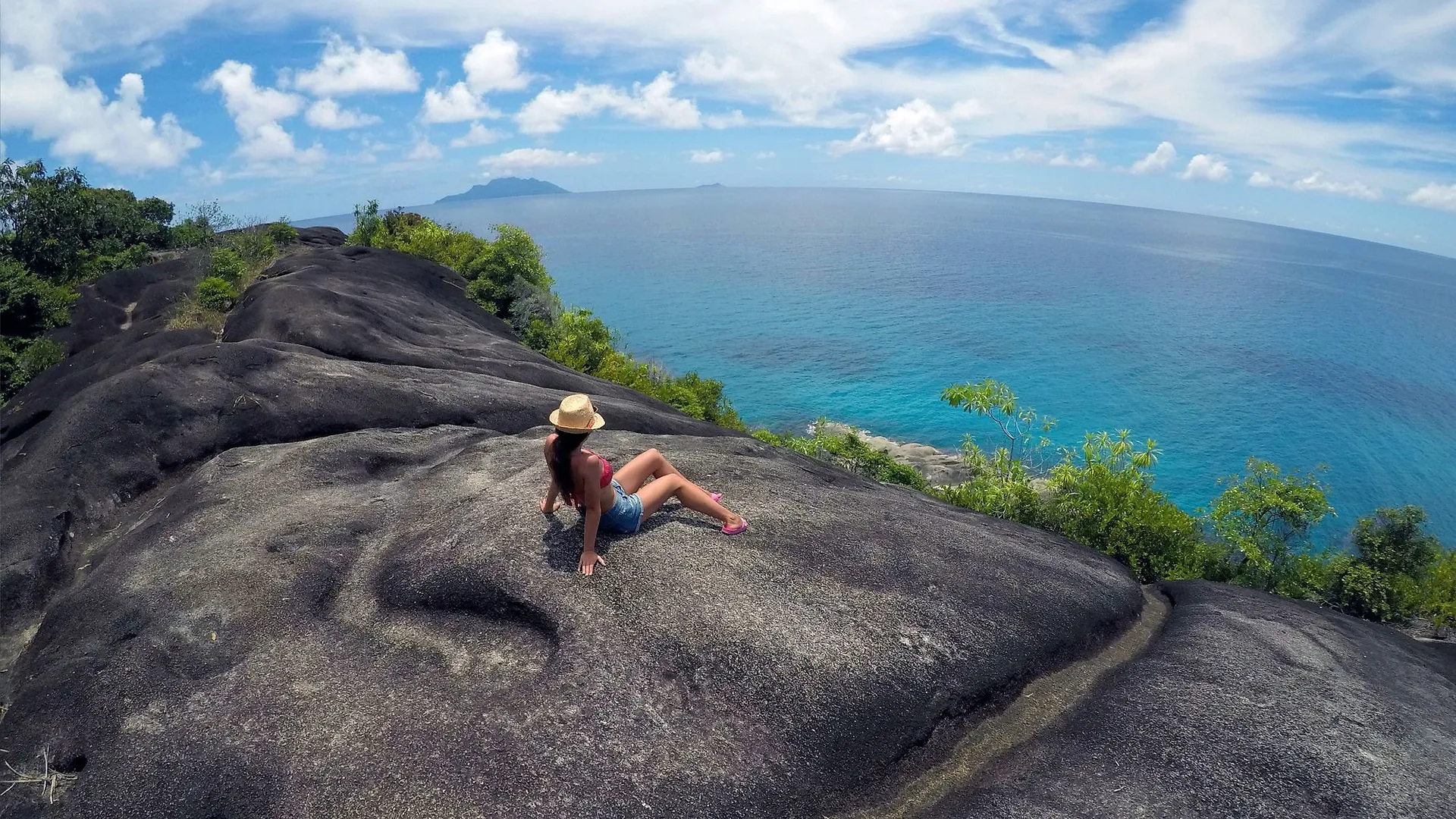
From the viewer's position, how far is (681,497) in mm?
12961

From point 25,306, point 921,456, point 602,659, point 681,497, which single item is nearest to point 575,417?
point 681,497

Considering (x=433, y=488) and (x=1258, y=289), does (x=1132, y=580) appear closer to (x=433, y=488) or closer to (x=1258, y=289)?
(x=433, y=488)

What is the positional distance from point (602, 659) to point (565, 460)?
9.94 feet

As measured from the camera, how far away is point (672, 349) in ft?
355

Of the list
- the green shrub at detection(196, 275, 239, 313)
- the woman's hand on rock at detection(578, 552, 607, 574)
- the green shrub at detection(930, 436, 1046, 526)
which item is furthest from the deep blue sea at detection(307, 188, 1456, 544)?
the woman's hand on rock at detection(578, 552, 607, 574)

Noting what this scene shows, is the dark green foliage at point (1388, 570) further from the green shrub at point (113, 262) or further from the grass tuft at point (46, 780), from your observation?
the green shrub at point (113, 262)

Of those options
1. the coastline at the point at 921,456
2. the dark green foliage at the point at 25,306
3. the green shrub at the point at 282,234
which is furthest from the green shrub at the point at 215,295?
the coastline at the point at 921,456

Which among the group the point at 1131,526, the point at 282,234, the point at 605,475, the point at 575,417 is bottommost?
the point at 1131,526

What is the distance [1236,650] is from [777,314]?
120337mm

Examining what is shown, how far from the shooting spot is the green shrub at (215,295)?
35750 mm

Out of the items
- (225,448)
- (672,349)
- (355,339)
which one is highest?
(355,339)

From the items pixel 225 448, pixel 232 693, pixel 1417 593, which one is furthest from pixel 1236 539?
pixel 225 448

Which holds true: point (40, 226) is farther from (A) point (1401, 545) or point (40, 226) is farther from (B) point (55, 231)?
(A) point (1401, 545)

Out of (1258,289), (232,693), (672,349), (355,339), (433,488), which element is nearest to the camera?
(232,693)
